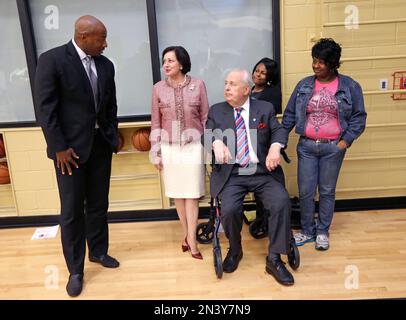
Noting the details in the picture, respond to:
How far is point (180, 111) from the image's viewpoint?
262 centimetres

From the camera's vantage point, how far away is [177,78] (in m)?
2.63

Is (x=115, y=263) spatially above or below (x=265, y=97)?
below

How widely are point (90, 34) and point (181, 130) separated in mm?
832

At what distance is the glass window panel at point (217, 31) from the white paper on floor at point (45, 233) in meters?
1.81

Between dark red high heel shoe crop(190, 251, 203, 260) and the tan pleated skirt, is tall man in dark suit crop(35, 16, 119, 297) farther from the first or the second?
dark red high heel shoe crop(190, 251, 203, 260)

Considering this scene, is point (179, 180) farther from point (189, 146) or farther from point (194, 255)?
point (194, 255)

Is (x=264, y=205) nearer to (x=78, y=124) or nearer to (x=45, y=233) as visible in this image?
(x=78, y=124)


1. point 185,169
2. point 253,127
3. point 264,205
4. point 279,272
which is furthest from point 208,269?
point 253,127

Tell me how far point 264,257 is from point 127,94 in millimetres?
1795

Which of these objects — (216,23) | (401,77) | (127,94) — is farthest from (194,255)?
(401,77)

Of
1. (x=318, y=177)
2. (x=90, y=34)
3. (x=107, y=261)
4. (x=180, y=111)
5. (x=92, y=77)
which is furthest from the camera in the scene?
(x=318, y=177)

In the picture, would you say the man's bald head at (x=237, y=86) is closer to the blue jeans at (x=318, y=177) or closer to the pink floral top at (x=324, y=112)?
the pink floral top at (x=324, y=112)

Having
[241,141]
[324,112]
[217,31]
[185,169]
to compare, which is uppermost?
[217,31]

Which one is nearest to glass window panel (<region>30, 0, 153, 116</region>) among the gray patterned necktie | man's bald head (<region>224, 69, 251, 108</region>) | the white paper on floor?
the gray patterned necktie
